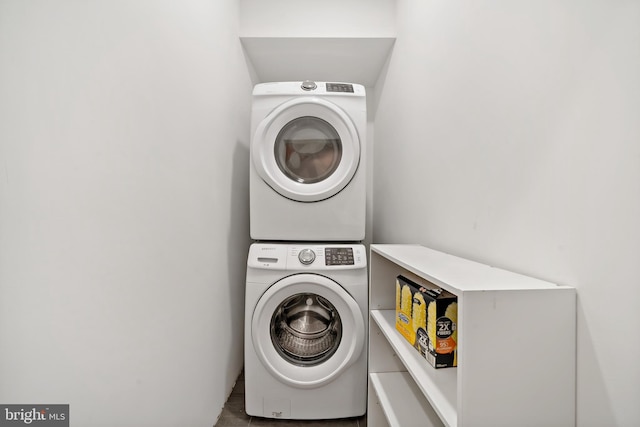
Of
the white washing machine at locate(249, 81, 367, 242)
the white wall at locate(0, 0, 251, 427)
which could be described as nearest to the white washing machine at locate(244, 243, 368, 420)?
the white washing machine at locate(249, 81, 367, 242)

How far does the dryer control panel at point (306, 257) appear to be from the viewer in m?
1.65

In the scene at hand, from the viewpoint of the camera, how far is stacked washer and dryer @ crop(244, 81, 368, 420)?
163cm

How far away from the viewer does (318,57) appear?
7.43 ft

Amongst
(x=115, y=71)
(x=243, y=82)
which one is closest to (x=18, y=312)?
(x=115, y=71)

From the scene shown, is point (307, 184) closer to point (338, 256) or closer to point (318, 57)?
point (338, 256)

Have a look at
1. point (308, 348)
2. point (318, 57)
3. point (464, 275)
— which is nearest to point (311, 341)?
point (308, 348)

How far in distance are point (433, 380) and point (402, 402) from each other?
40 cm

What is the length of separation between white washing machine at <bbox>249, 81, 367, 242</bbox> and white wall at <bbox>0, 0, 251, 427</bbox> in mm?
343

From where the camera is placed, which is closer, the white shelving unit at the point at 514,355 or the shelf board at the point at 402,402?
the white shelving unit at the point at 514,355

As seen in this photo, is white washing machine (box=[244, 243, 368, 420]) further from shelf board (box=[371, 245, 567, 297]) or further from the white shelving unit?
the white shelving unit

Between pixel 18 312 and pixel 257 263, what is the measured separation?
107 cm

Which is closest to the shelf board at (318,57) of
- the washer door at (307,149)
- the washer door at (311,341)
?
the washer door at (307,149)

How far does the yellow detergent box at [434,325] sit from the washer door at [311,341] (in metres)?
0.59

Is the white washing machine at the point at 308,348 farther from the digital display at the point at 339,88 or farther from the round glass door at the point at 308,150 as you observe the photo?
the digital display at the point at 339,88
